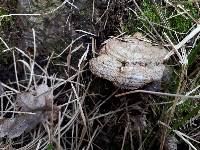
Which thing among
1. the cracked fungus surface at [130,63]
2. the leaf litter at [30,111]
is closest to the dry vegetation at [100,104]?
the leaf litter at [30,111]

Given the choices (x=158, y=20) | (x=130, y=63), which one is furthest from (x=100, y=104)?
(x=158, y=20)

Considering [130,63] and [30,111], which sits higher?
[130,63]

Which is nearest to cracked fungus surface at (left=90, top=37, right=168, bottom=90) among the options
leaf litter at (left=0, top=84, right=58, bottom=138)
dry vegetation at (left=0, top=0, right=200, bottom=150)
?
dry vegetation at (left=0, top=0, right=200, bottom=150)

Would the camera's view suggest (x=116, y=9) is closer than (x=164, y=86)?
No

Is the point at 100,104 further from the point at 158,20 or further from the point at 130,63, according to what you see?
the point at 158,20

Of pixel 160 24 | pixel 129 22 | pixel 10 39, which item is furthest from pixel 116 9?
pixel 10 39

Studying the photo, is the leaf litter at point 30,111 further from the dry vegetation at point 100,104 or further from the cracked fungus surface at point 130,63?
the cracked fungus surface at point 130,63

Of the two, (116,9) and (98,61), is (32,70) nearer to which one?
(98,61)

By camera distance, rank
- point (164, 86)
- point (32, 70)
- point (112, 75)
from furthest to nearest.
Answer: point (32, 70)
point (164, 86)
point (112, 75)
